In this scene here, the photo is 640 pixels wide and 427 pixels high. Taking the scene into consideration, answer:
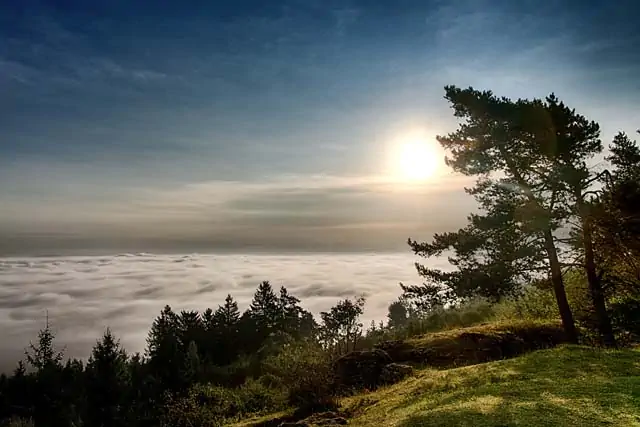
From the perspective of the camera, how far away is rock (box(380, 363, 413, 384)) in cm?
1659

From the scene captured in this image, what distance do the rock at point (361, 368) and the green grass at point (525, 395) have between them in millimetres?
3009

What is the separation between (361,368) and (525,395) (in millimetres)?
9694

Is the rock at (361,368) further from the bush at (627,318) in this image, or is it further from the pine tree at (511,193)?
the bush at (627,318)

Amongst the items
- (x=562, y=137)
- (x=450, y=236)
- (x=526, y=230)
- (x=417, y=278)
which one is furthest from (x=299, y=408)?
(x=562, y=137)

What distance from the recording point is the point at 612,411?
27.0ft

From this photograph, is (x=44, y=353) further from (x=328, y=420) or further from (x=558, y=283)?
(x=558, y=283)

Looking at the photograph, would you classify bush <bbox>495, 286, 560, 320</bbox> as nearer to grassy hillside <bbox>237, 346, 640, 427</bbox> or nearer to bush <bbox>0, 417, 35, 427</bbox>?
grassy hillside <bbox>237, 346, 640, 427</bbox>

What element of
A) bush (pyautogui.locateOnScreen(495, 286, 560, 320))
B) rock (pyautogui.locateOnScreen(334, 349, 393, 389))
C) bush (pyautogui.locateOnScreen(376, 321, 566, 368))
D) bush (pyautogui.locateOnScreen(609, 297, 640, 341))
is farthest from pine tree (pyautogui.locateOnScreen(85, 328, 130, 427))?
bush (pyautogui.locateOnScreen(609, 297, 640, 341))

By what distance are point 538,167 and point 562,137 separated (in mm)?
1388

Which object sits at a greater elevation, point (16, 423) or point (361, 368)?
point (361, 368)

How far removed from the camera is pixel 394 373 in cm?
1705

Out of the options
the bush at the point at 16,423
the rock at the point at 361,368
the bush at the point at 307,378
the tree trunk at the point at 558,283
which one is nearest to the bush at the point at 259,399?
the bush at the point at 307,378

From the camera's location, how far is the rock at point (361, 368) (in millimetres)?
17717

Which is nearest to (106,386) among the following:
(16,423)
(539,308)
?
(16,423)
